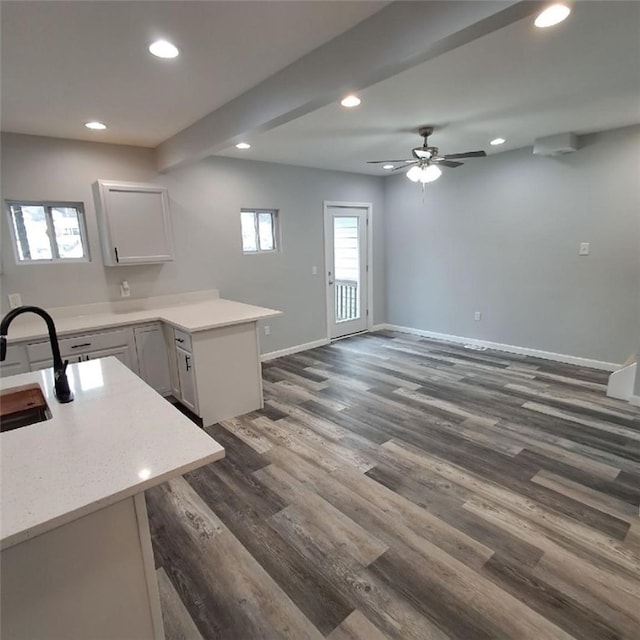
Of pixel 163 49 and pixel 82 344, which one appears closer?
pixel 163 49

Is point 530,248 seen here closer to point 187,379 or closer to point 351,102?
point 351,102

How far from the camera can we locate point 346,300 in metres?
6.08

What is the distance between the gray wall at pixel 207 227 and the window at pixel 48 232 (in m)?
0.11

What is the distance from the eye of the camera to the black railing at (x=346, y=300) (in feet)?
19.6

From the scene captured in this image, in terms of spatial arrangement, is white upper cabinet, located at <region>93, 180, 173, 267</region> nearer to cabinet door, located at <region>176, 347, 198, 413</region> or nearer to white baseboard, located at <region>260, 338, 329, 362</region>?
cabinet door, located at <region>176, 347, 198, 413</region>

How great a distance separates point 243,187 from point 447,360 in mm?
3306

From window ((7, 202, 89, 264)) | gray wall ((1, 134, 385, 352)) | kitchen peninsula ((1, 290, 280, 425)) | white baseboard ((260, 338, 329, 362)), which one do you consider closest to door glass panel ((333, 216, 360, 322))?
gray wall ((1, 134, 385, 352))

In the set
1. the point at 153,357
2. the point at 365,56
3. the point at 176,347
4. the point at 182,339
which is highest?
the point at 365,56

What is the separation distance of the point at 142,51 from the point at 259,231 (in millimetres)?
2895

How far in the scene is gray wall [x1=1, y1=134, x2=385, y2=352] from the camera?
3293mm

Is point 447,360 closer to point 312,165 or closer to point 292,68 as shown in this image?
point 312,165

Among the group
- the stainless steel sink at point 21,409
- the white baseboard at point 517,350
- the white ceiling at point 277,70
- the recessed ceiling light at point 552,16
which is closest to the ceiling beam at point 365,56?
the white ceiling at point 277,70

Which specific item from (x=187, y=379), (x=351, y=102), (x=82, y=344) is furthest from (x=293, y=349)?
(x=351, y=102)

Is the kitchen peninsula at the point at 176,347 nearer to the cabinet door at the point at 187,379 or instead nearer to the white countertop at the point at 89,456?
the cabinet door at the point at 187,379
